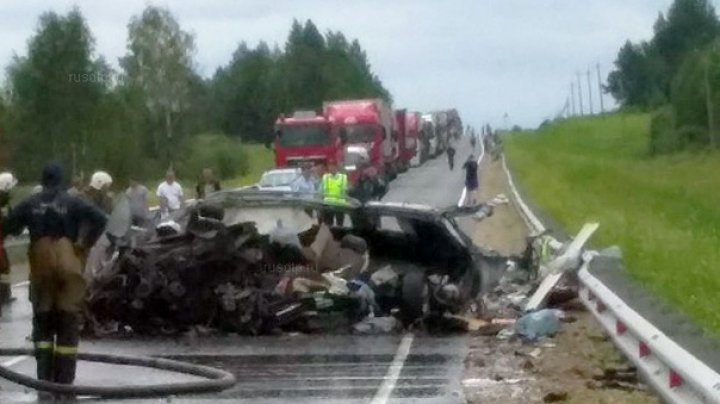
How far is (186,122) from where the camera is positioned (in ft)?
356

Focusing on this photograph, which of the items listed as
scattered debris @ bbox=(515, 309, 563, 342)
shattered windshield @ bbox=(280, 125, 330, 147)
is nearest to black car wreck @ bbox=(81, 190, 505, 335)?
scattered debris @ bbox=(515, 309, 563, 342)

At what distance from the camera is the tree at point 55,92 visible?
227 ft

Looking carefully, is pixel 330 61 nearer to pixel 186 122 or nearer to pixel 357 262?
pixel 186 122

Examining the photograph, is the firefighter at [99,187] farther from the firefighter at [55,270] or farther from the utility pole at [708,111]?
the utility pole at [708,111]

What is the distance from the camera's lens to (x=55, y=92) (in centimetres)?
7131

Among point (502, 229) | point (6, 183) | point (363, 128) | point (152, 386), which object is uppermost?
point (6, 183)

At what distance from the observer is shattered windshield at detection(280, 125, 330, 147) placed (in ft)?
200

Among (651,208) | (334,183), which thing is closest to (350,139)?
(651,208)

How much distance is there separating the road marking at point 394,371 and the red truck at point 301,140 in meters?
40.0

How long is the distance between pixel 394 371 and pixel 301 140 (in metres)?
44.5

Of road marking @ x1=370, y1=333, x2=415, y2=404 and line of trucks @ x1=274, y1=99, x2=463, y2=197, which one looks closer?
road marking @ x1=370, y1=333, x2=415, y2=404

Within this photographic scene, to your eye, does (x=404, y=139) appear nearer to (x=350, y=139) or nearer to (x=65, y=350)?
(x=350, y=139)

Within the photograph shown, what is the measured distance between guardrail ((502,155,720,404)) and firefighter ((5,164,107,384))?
4.26 m

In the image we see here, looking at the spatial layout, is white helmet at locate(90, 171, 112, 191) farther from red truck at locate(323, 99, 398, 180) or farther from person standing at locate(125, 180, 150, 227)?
red truck at locate(323, 99, 398, 180)
